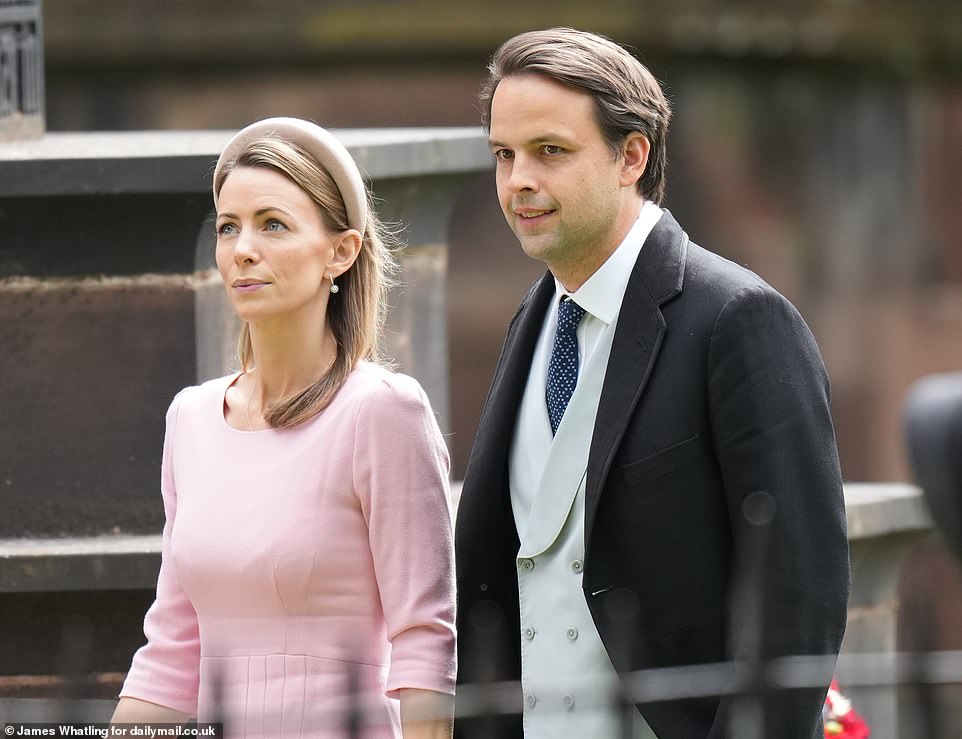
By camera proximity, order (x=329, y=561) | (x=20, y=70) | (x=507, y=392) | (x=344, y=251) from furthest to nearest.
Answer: (x=20, y=70), (x=507, y=392), (x=344, y=251), (x=329, y=561)

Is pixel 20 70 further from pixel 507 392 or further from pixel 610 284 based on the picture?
pixel 610 284

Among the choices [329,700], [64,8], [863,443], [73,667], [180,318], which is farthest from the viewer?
[64,8]

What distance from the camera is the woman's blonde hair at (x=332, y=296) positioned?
9.63 feet

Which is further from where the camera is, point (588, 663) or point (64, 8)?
point (64, 8)

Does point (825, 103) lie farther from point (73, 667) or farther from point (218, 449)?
point (73, 667)

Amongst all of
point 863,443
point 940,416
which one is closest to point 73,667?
point 940,416

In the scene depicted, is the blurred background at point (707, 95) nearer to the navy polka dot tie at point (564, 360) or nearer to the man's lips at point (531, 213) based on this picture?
the navy polka dot tie at point (564, 360)

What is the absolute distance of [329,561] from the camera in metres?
2.82

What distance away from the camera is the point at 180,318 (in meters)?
4.22

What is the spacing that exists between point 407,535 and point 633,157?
727 millimetres

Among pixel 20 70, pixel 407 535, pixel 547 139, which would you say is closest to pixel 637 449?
pixel 407 535

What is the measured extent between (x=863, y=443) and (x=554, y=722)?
9.41 meters

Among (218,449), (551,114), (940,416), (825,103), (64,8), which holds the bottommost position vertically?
(940,416)

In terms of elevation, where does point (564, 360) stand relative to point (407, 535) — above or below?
above
